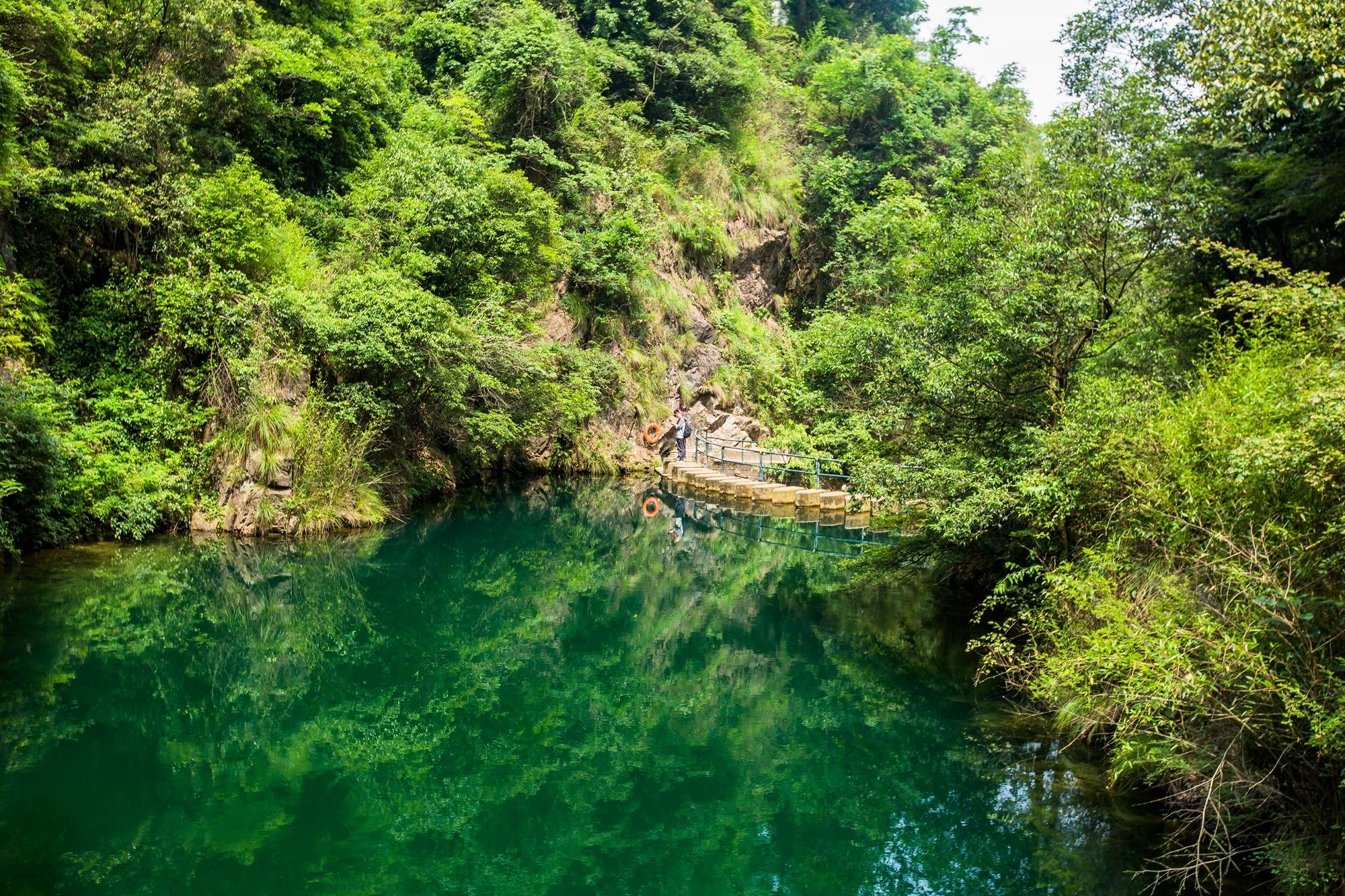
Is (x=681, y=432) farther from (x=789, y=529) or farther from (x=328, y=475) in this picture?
(x=328, y=475)

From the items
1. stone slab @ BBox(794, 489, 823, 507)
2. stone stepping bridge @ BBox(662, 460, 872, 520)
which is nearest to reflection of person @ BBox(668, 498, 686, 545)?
stone stepping bridge @ BBox(662, 460, 872, 520)

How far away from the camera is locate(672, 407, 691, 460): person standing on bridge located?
29.3 meters

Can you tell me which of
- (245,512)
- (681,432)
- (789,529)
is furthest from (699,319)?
(245,512)

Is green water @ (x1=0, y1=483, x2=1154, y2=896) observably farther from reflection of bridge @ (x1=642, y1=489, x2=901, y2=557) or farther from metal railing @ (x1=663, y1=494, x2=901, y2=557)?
reflection of bridge @ (x1=642, y1=489, x2=901, y2=557)

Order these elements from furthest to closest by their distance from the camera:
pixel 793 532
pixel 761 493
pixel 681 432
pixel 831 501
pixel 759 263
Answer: pixel 759 263 < pixel 681 432 < pixel 761 493 < pixel 831 501 < pixel 793 532

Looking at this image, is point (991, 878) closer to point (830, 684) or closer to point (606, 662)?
point (830, 684)

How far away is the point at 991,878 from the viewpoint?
6.52m

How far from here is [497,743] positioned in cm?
885

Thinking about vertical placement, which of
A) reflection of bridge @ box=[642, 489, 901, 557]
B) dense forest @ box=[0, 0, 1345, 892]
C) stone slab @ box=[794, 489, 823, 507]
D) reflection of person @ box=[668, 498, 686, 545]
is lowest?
reflection of person @ box=[668, 498, 686, 545]

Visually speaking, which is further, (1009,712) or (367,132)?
(367,132)

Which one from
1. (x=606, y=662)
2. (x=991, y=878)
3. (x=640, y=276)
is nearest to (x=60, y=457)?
(x=606, y=662)

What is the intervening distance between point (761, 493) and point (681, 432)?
23.1 ft

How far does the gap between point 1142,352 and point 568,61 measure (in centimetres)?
2240

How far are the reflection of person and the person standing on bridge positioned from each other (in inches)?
158
